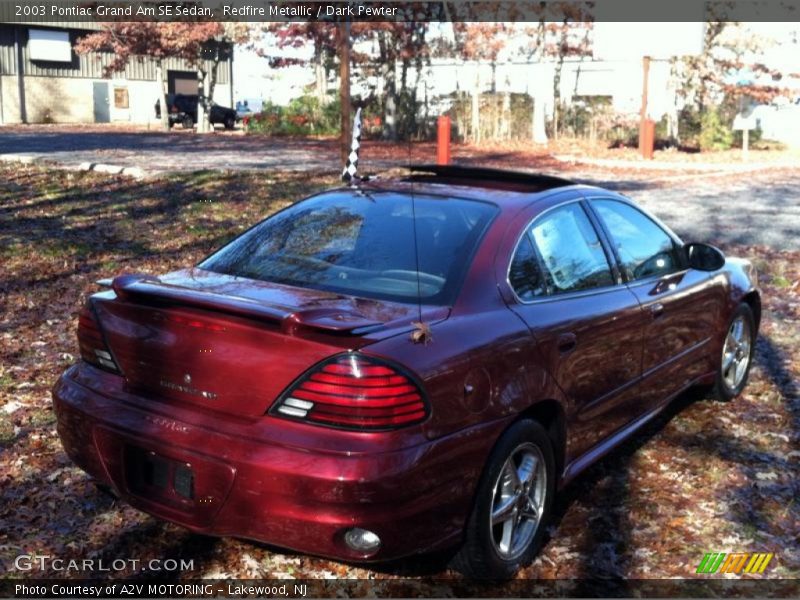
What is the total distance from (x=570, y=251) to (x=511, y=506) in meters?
1.30

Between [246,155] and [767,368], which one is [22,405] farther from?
[246,155]

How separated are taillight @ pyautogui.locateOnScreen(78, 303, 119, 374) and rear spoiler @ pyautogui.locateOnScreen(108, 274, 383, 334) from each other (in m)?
0.18

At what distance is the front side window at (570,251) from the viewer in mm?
4039

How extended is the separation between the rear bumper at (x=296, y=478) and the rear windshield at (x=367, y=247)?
2.35 ft

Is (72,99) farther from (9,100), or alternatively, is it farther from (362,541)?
(362,541)

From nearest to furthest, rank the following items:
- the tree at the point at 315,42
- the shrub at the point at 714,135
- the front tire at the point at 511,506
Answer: the front tire at the point at 511,506 < the shrub at the point at 714,135 < the tree at the point at 315,42

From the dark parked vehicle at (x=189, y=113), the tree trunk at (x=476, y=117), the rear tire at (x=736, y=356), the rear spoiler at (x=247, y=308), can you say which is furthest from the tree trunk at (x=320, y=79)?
the rear spoiler at (x=247, y=308)

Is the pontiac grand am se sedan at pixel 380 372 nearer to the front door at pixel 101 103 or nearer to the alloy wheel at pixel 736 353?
the alloy wheel at pixel 736 353

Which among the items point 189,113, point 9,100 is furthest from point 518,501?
point 9,100

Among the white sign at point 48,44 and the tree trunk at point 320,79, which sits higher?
the white sign at point 48,44

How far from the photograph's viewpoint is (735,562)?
12.8ft

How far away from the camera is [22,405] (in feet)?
17.7

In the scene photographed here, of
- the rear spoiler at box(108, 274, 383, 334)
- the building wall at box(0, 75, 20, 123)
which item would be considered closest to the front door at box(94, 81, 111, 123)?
the building wall at box(0, 75, 20, 123)

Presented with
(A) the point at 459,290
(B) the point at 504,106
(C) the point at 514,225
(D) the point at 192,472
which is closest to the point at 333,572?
(D) the point at 192,472
